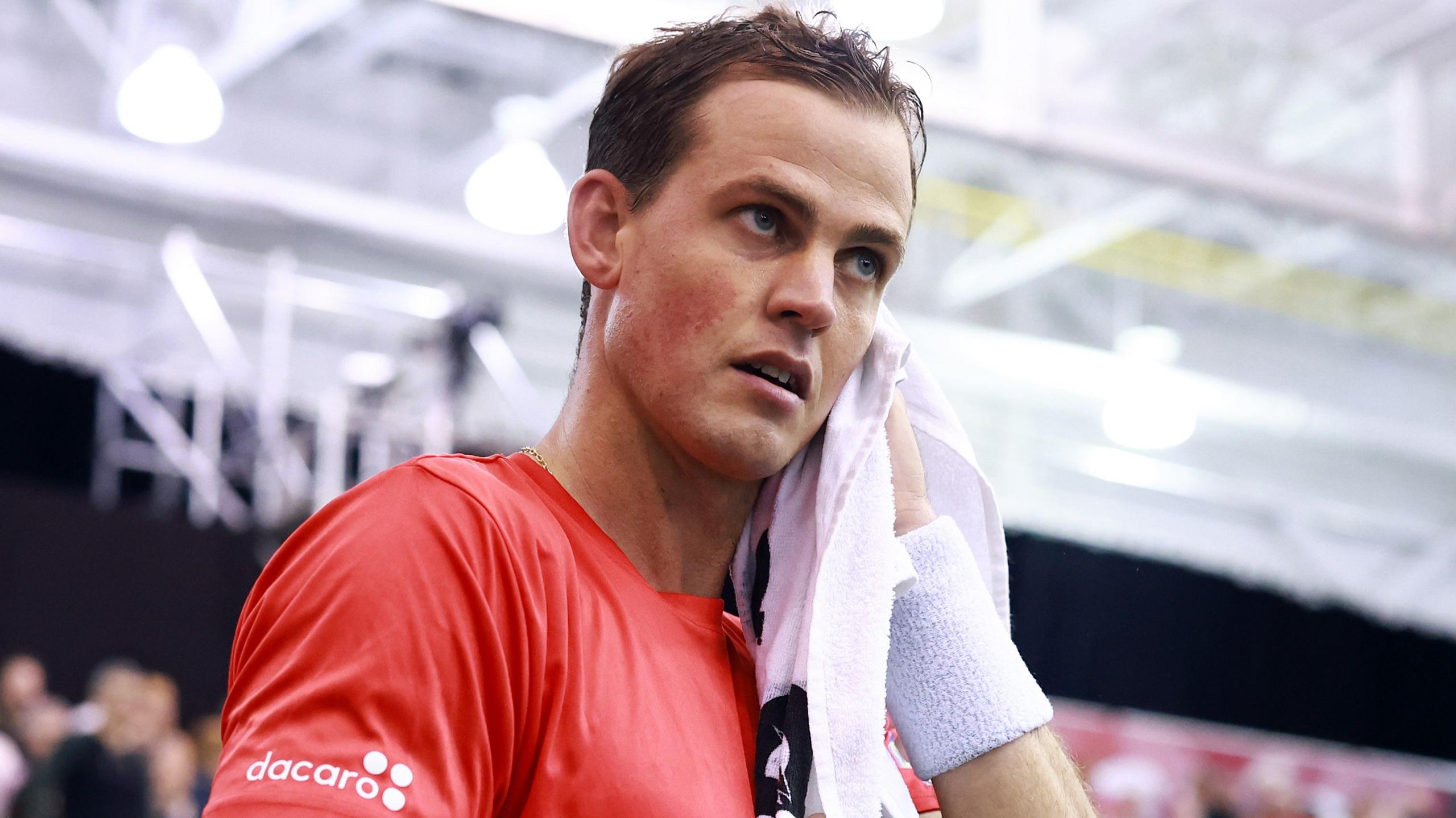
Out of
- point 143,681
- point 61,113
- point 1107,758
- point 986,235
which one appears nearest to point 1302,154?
point 986,235

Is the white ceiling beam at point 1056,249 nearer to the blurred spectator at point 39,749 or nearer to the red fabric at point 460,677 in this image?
the blurred spectator at point 39,749

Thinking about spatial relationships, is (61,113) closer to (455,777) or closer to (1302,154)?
(1302,154)

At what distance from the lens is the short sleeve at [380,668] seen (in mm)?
748

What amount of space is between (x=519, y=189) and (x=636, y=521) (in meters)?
5.03

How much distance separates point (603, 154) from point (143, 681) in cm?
368

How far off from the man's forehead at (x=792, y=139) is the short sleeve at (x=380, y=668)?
0.31m

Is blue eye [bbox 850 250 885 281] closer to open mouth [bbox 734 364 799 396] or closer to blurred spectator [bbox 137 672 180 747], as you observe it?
open mouth [bbox 734 364 799 396]

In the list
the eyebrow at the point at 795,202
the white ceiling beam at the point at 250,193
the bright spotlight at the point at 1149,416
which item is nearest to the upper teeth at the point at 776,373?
the eyebrow at the point at 795,202

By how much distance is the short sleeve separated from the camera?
2.45 feet

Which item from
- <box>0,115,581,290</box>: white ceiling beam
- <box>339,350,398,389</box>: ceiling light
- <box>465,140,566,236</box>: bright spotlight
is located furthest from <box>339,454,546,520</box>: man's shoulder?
<box>0,115,581,290</box>: white ceiling beam

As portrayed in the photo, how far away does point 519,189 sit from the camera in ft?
19.5

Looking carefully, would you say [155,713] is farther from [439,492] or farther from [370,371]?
[439,492]

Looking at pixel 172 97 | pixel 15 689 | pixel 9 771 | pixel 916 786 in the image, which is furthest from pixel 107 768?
pixel 916 786

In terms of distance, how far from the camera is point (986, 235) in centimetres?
639
